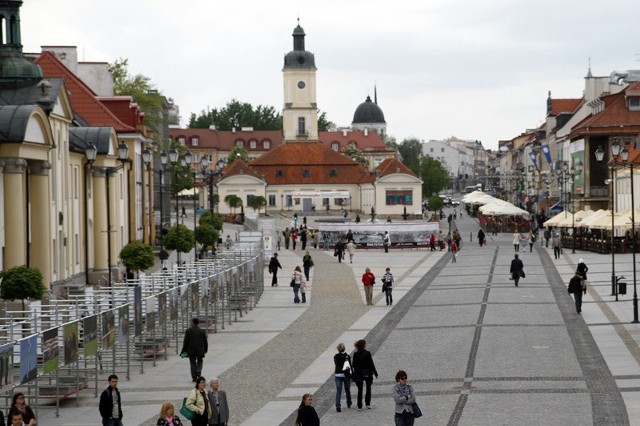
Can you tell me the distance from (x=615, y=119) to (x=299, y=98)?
69.3 m

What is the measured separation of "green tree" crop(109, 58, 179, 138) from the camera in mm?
96463

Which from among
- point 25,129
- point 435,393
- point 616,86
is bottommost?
point 435,393

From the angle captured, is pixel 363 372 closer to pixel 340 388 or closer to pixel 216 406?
pixel 340 388

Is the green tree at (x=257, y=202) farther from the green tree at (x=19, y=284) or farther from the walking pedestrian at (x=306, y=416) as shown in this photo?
the walking pedestrian at (x=306, y=416)

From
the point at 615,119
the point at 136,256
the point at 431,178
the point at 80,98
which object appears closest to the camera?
the point at 136,256

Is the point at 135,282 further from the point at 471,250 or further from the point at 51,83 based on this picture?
the point at 471,250

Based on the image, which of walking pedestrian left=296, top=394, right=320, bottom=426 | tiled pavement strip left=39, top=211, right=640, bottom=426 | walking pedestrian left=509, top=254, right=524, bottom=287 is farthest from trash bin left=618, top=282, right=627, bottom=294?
walking pedestrian left=296, top=394, right=320, bottom=426

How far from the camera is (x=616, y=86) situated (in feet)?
409

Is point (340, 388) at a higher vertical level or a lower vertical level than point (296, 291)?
lower

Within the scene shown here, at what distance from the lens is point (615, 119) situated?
107 meters

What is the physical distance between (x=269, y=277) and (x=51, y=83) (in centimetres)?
2000

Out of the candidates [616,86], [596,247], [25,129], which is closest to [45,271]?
[25,129]

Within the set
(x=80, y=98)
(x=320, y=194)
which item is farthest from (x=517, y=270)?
(x=320, y=194)

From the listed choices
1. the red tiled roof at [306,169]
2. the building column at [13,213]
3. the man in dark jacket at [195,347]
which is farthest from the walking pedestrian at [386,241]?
the red tiled roof at [306,169]
